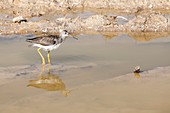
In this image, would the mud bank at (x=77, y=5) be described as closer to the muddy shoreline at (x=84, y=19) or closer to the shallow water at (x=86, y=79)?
the muddy shoreline at (x=84, y=19)

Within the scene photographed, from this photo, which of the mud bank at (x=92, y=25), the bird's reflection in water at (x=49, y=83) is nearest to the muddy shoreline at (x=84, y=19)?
the mud bank at (x=92, y=25)

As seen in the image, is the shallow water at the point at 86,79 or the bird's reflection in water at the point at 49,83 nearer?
the shallow water at the point at 86,79

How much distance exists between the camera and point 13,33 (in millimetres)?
14602

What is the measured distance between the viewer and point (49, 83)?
9664 millimetres

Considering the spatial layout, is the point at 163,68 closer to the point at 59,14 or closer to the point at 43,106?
the point at 43,106

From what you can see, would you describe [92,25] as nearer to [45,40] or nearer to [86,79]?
[45,40]

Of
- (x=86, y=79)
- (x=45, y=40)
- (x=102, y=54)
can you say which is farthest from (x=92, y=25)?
(x=86, y=79)

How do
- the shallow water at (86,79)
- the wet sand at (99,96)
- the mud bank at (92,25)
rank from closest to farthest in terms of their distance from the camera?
the wet sand at (99,96), the shallow water at (86,79), the mud bank at (92,25)

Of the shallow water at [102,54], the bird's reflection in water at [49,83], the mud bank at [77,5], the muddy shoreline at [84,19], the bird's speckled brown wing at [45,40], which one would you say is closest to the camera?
the bird's reflection in water at [49,83]

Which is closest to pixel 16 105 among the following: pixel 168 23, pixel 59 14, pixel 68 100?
pixel 68 100

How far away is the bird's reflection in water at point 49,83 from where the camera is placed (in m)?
9.16

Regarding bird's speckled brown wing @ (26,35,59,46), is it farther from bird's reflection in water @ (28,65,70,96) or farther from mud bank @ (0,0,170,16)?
mud bank @ (0,0,170,16)

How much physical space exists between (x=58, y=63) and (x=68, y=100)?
2810 millimetres

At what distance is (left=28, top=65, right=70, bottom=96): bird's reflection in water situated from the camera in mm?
9156
